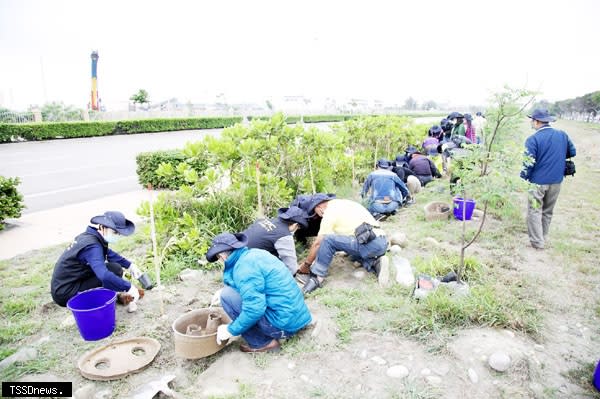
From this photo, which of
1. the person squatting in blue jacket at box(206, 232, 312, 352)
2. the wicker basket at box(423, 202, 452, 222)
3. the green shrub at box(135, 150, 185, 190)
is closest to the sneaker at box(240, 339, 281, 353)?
the person squatting in blue jacket at box(206, 232, 312, 352)

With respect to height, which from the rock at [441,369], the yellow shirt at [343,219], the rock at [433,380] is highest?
the yellow shirt at [343,219]

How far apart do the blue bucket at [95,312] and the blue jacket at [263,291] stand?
1234 millimetres

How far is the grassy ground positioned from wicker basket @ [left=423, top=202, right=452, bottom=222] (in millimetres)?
1140

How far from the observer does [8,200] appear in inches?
256

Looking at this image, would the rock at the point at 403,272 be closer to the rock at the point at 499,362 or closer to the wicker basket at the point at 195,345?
the rock at the point at 499,362

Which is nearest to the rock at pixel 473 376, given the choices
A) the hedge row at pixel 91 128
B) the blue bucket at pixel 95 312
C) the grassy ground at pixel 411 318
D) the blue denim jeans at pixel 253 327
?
the grassy ground at pixel 411 318

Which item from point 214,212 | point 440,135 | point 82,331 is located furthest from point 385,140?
point 82,331

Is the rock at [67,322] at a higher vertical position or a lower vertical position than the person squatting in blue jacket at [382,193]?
lower

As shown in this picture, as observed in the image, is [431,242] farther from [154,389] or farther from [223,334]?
[154,389]

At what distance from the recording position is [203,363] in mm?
3340

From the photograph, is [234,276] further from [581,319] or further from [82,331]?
[581,319]

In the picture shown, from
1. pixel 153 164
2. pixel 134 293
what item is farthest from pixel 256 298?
pixel 153 164

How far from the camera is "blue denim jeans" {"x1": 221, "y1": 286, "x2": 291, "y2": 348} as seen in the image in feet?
10.8

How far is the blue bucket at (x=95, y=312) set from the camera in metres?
3.43
